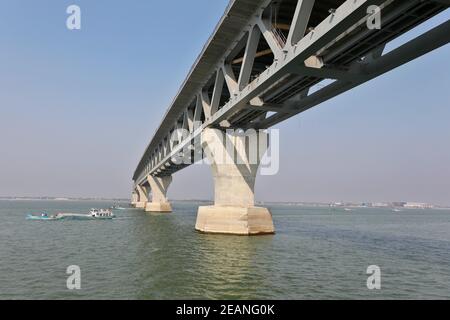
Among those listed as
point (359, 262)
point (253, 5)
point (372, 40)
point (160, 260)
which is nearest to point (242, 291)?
point (160, 260)

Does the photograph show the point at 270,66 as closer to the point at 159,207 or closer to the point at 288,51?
the point at 288,51

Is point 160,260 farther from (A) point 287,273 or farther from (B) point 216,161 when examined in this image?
(B) point 216,161

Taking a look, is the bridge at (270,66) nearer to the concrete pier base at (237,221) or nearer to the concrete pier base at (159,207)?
the concrete pier base at (237,221)

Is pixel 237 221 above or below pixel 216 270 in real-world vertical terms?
above

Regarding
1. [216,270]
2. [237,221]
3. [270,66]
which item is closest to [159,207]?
[237,221]

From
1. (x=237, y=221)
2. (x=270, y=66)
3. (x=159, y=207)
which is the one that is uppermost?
(x=270, y=66)

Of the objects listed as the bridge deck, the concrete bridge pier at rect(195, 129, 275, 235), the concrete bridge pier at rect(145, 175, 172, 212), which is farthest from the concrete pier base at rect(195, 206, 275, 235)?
the concrete bridge pier at rect(145, 175, 172, 212)
